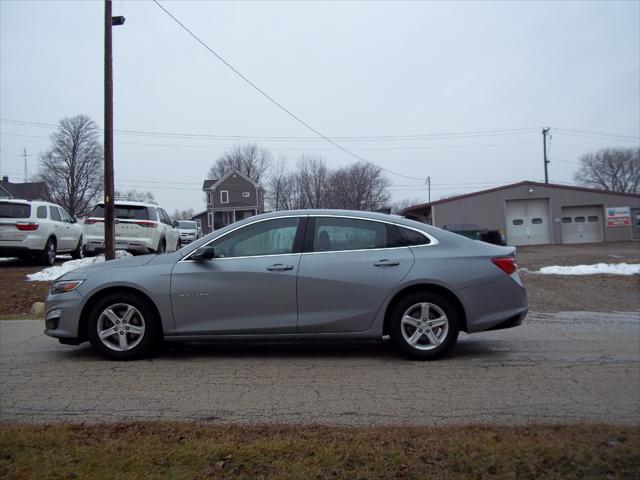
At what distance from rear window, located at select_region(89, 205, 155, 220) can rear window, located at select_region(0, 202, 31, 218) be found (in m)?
1.85

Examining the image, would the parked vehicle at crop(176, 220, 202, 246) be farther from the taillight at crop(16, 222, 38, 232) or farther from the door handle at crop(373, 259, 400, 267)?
the door handle at crop(373, 259, 400, 267)

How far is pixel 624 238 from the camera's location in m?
37.3

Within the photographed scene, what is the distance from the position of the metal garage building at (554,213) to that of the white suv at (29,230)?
29.3 m

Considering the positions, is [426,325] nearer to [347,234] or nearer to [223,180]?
[347,234]

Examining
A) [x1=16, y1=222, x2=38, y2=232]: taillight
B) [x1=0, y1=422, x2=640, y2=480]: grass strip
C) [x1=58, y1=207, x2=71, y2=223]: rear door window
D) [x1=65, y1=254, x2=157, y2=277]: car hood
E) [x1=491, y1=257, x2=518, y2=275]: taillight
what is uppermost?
[x1=58, y1=207, x2=71, y2=223]: rear door window

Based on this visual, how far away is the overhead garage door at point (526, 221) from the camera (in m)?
37.8

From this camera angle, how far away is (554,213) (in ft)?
123

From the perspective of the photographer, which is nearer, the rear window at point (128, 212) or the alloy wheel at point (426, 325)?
the alloy wheel at point (426, 325)

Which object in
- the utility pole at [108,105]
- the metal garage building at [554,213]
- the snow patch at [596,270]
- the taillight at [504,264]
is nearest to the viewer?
the taillight at [504,264]

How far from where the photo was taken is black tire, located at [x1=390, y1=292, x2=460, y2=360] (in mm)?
5383

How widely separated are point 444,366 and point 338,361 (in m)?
1.07

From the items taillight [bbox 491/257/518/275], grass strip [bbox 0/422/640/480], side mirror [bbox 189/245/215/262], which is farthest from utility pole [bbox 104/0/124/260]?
grass strip [bbox 0/422/640/480]

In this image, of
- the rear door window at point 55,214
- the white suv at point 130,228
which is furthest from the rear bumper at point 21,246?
the white suv at point 130,228

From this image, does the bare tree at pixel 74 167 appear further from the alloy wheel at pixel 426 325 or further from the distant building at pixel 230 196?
the alloy wheel at pixel 426 325
